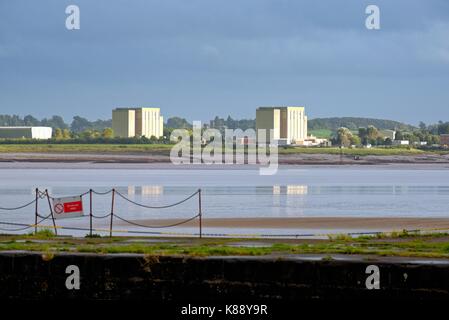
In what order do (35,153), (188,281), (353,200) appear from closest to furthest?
(188,281)
(353,200)
(35,153)

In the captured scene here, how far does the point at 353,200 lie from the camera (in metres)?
62.9

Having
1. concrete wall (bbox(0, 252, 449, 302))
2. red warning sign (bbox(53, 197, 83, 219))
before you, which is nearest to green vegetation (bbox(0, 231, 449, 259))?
concrete wall (bbox(0, 252, 449, 302))

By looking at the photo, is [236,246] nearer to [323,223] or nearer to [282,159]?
[323,223]

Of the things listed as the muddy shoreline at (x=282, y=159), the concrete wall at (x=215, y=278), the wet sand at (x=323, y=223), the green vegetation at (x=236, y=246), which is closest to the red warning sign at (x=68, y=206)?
the green vegetation at (x=236, y=246)

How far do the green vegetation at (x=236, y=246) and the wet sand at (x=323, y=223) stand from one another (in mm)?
14634

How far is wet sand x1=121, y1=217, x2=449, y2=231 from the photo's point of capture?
133 feet

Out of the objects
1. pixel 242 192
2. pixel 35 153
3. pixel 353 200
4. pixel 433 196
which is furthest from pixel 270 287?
pixel 35 153

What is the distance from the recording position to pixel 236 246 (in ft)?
70.7

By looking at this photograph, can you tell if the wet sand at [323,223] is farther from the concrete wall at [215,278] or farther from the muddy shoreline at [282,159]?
the muddy shoreline at [282,159]

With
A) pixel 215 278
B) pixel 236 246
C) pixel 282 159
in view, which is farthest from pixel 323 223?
pixel 282 159

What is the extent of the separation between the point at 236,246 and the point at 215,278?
3.72 metres

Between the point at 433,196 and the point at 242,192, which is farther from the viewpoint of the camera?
the point at 242,192
